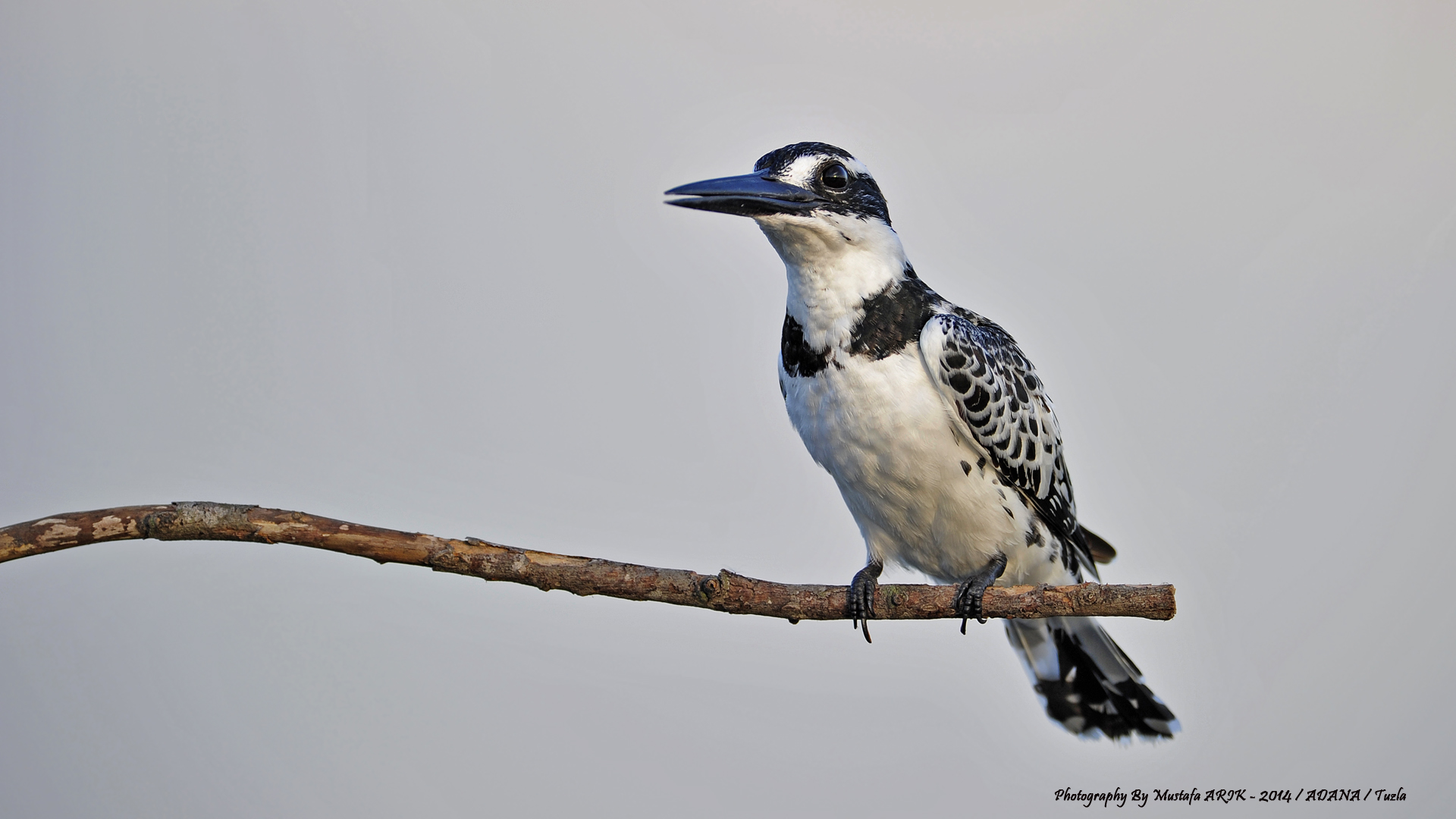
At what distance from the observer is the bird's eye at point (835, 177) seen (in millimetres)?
1990

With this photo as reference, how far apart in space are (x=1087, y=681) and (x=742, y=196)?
1549 mm

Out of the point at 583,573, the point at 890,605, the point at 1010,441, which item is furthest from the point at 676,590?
the point at 1010,441

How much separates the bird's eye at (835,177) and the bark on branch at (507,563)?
2.65 ft

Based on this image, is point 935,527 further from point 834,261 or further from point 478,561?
point 478,561

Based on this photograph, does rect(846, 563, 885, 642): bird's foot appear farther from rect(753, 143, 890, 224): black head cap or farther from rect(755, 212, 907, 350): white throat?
rect(753, 143, 890, 224): black head cap

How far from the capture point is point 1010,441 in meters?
2.08

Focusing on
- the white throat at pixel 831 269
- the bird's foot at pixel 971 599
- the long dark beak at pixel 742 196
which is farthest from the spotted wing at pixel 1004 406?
the long dark beak at pixel 742 196

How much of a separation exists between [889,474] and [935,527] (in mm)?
184

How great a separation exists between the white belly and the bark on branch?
256 mm

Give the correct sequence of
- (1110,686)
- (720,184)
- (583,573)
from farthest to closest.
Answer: (1110,686)
(720,184)
(583,573)

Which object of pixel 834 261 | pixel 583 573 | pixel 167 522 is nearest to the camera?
pixel 167 522

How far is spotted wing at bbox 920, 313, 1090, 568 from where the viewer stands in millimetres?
1996

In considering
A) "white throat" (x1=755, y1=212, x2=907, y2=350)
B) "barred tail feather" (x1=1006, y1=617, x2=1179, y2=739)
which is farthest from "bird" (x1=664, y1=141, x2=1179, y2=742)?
"barred tail feather" (x1=1006, y1=617, x2=1179, y2=739)

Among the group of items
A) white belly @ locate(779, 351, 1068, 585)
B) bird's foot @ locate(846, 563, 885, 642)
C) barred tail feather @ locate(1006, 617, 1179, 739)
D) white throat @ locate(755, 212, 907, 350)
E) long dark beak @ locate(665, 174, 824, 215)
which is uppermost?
long dark beak @ locate(665, 174, 824, 215)
